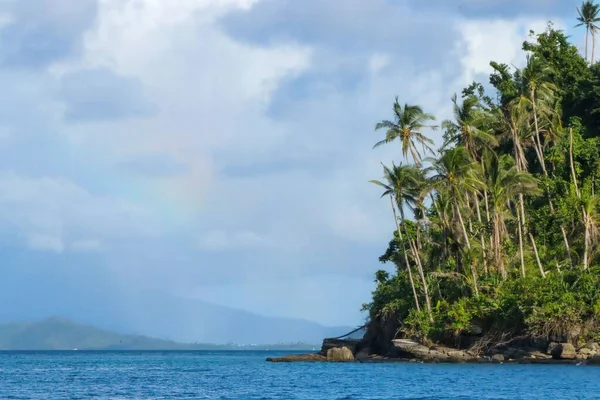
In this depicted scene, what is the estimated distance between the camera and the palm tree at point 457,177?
65938 mm

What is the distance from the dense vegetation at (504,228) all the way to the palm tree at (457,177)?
94 mm

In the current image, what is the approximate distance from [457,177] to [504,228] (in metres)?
6.32

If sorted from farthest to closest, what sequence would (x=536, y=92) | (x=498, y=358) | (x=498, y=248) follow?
(x=536, y=92) < (x=498, y=248) < (x=498, y=358)

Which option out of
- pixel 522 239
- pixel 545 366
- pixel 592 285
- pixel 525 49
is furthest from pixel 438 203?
pixel 525 49

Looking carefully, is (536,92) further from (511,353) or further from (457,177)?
(511,353)

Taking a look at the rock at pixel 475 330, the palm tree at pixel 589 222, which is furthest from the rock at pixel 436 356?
the palm tree at pixel 589 222

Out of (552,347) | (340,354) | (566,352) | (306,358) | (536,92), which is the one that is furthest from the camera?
(306,358)

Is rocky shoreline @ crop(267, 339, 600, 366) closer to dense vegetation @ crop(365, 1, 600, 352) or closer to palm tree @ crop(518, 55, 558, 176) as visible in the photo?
dense vegetation @ crop(365, 1, 600, 352)

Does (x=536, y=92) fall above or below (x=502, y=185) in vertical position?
above

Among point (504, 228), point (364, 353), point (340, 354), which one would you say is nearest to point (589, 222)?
point (504, 228)

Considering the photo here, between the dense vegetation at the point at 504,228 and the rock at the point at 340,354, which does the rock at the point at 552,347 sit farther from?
the rock at the point at 340,354

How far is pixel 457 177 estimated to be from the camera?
66.4 metres

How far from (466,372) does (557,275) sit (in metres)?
16.0

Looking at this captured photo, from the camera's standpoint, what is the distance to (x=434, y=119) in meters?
71.0
